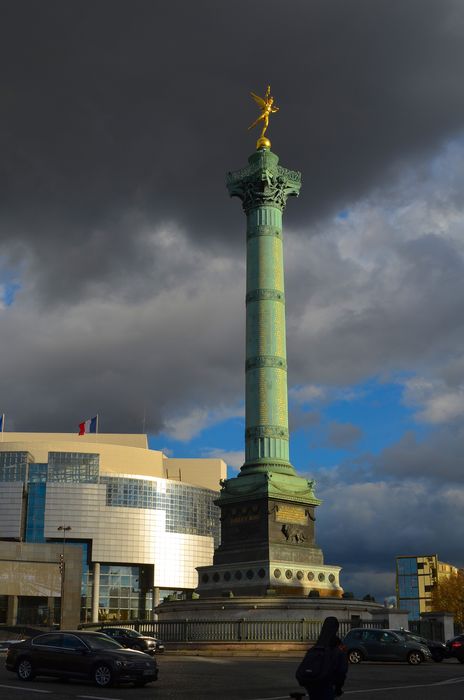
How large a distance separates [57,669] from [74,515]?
101 m

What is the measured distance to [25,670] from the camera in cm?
2352

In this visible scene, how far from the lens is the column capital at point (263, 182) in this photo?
6050 centimetres

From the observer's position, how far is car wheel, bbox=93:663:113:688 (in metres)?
22.0

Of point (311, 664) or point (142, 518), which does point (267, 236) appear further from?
point (142, 518)

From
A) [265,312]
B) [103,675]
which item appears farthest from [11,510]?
[103,675]

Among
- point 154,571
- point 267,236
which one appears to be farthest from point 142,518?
point 267,236

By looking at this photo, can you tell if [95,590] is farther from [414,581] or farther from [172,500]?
[414,581]

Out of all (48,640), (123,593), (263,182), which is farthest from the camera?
(123,593)

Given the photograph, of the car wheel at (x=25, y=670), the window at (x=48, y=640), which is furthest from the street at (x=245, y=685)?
the window at (x=48, y=640)

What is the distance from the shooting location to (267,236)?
5912cm

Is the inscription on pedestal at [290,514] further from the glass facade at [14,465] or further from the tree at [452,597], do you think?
the glass facade at [14,465]

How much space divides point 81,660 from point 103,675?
2.77 feet

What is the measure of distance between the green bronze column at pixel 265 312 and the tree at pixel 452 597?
5877 cm

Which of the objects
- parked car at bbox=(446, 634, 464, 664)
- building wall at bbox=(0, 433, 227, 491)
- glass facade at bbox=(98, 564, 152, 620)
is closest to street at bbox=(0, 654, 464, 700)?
parked car at bbox=(446, 634, 464, 664)
